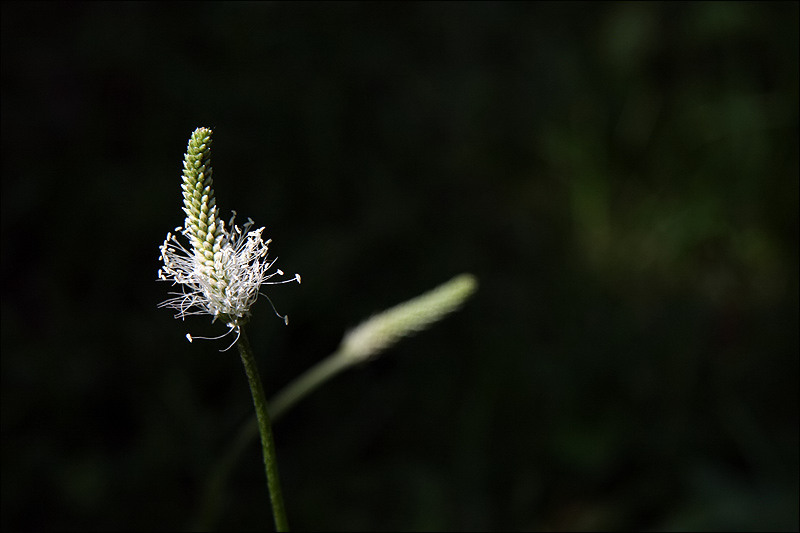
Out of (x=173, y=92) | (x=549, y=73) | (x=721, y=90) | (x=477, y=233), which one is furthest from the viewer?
(x=549, y=73)

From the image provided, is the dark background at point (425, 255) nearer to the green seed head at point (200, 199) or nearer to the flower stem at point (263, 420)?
the flower stem at point (263, 420)

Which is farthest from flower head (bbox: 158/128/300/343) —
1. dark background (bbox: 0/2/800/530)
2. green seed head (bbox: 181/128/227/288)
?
dark background (bbox: 0/2/800/530)

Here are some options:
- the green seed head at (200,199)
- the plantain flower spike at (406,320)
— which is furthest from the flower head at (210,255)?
the plantain flower spike at (406,320)

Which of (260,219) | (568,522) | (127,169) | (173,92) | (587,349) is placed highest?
(173,92)

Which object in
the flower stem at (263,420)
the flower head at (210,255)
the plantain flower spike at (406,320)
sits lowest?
the flower stem at (263,420)

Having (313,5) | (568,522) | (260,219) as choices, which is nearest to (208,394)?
(260,219)

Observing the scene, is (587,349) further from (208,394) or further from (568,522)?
(208,394)

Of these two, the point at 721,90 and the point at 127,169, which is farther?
the point at 721,90

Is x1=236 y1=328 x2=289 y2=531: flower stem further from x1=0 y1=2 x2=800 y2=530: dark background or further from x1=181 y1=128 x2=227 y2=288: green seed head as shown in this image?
x1=0 y1=2 x2=800 y2=530: dark background
